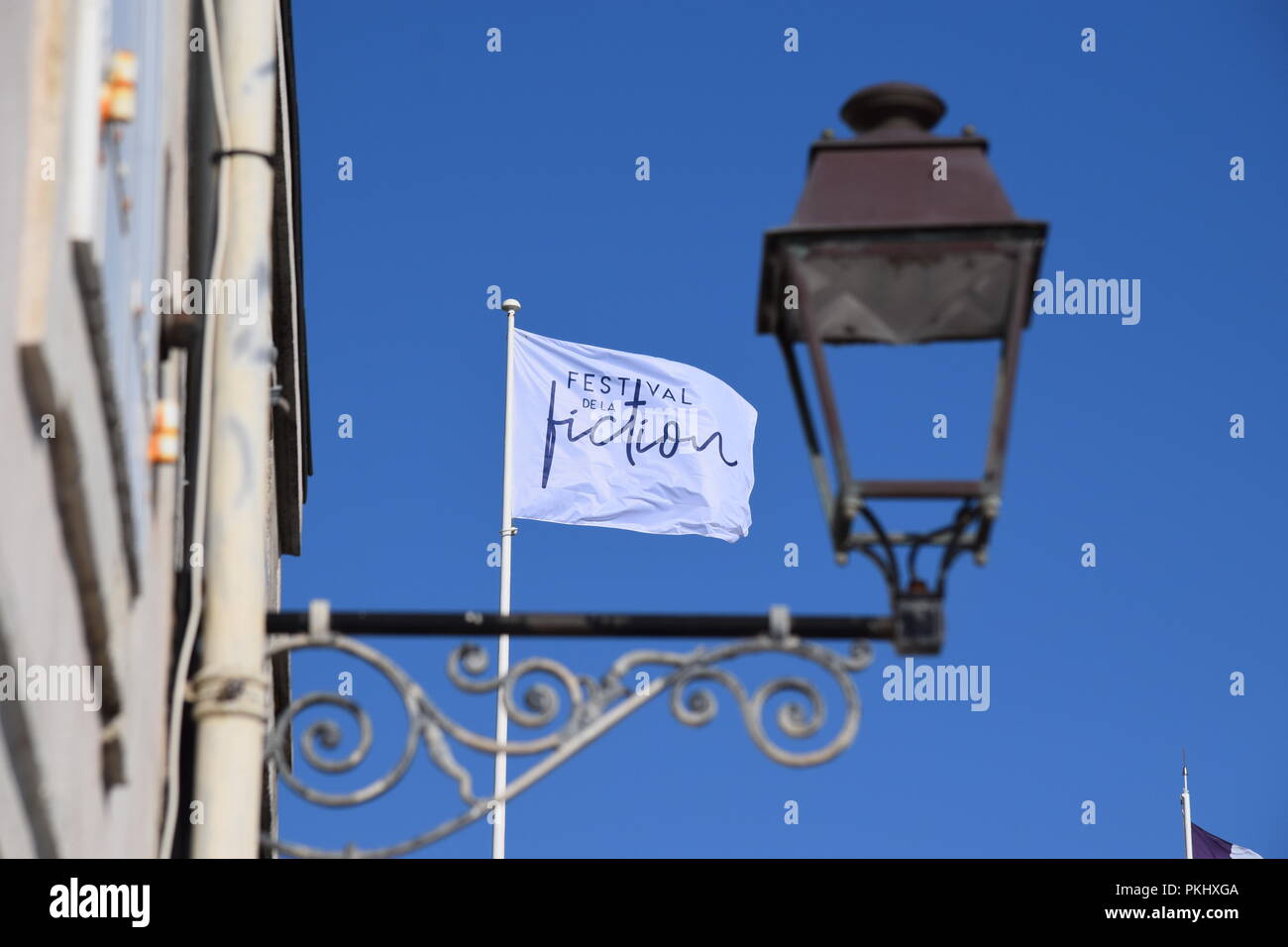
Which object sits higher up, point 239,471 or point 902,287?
point 902,287

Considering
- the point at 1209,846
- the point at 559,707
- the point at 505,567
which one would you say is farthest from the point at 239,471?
the point at 1209,846

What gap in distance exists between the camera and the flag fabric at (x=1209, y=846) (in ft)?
67.4

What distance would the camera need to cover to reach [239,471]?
15.7ft

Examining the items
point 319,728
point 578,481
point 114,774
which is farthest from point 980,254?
point 578,481

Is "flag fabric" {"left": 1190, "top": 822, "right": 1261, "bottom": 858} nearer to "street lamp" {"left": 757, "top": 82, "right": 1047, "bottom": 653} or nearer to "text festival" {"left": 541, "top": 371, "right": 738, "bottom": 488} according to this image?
"text festival" {"left": 541, "top": 371, "right": 738, "bottom": 488}

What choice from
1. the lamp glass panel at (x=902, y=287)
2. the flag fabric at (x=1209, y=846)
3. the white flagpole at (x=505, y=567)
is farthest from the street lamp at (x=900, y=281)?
the flag fabric at (x=1209, y=846)

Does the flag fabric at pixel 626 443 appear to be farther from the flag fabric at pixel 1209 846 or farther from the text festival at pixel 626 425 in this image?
the flag fabric at pixel 1209 846

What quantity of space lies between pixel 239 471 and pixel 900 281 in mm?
1459

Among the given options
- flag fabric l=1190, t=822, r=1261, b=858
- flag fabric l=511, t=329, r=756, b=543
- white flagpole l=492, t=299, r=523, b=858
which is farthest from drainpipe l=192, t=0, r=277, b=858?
flag fabric l=1190, t=822, r=1261, b=858

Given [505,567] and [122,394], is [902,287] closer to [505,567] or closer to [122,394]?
[122,394]

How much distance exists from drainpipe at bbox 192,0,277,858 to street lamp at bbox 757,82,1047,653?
117cm

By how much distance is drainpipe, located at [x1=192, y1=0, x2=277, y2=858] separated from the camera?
4.42m

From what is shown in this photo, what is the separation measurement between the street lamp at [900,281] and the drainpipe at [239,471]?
45.9 inches
